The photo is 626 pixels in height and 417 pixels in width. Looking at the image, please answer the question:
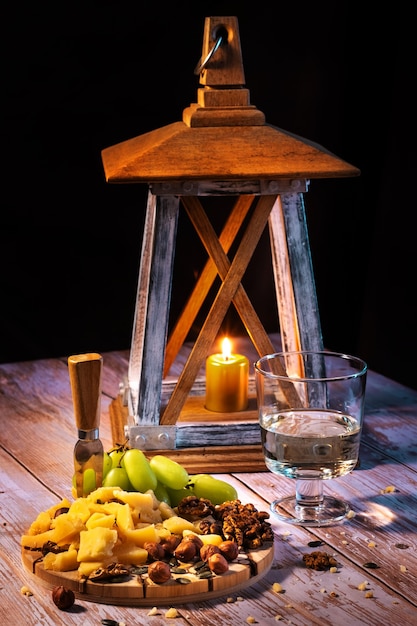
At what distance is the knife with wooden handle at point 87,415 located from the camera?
140 centimetres

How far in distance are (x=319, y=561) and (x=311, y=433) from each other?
7.3 inches

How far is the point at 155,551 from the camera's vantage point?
4.25 feet

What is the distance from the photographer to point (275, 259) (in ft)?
5.83

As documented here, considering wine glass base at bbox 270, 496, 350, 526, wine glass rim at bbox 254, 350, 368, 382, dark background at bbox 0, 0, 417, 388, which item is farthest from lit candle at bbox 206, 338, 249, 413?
dark background at bbox 0, 0, 417, 388

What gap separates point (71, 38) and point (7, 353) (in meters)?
0.77

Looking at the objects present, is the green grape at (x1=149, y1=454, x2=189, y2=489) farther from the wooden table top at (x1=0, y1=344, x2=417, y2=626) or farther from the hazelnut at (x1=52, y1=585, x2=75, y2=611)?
the hazelnut at (x1=52, y1=585, x2=75, y2=611)

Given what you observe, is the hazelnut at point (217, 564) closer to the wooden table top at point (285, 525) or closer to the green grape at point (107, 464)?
the wooden table top at point (285, 525)

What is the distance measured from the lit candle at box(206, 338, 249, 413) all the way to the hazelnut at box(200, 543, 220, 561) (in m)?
0.48

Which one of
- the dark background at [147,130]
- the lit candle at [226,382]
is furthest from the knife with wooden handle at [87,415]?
the dark background at [147,130]

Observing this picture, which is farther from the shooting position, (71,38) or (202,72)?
(71,38)

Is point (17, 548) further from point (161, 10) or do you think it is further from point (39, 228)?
point (161, 10)

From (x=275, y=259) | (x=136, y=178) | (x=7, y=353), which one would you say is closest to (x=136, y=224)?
(x=7, y=353)

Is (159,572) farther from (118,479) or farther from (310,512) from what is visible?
(310,512)

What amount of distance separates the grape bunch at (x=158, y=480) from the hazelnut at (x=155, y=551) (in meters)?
0.12
